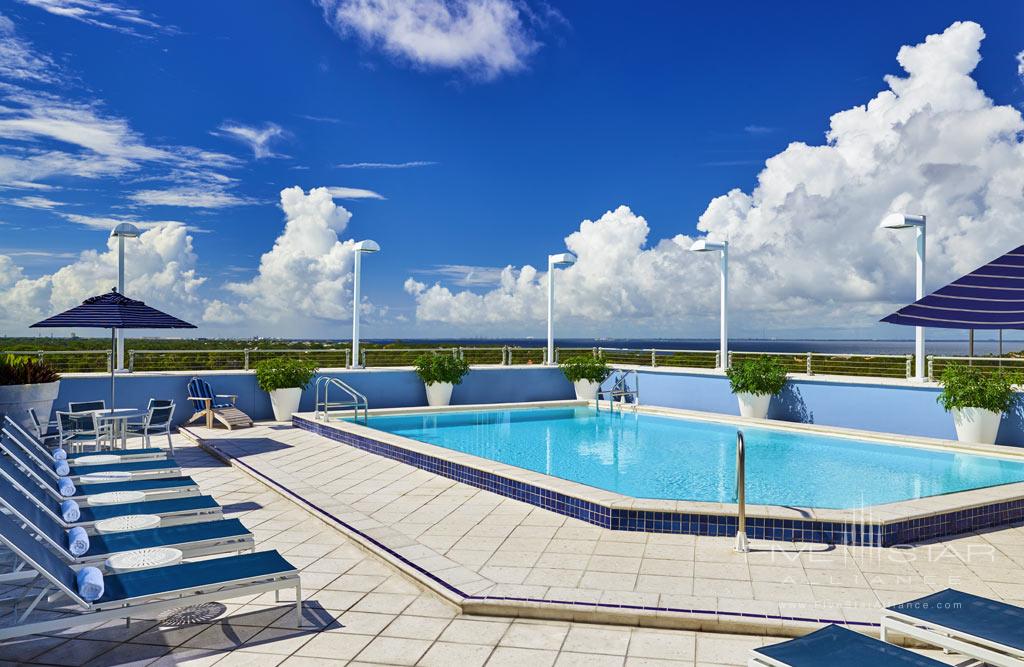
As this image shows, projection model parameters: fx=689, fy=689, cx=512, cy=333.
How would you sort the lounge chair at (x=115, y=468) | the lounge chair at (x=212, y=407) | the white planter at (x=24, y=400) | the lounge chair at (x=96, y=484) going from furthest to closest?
the lounge chair at (x=212, y=407) < the white planter at (x=24, y=400) < the lounge chair at (x=115, y=468) < the lounge chair at (x=96, y=484)

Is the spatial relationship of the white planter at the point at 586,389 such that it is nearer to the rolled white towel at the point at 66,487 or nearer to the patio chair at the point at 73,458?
the patio chair at the point at 73,458

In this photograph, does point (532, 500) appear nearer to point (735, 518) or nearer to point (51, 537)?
point (735, 518)

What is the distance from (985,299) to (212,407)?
1061 centimetres

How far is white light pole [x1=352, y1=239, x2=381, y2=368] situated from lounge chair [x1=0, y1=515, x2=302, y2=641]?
33.0 feet

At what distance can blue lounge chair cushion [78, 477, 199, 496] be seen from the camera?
527 cm

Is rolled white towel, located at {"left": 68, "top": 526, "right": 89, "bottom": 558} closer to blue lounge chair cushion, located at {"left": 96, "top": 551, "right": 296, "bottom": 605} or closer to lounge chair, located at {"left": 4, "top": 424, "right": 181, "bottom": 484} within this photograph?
blue lounge chair cushion, located at {"left": 96, "top": 551, "right": 296, "bottom": 605}

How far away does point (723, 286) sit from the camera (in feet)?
44.9

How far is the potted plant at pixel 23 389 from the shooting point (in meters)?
7.66

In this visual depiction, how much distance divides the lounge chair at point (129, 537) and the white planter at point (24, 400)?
450 centimetres

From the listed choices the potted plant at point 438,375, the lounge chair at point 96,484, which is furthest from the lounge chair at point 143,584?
the potted plant at point 438,375

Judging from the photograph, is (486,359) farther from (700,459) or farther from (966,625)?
(966,625)

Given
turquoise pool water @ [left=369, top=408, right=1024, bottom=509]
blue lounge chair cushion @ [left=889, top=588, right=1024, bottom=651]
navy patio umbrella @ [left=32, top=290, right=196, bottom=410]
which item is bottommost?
turquoise pool water @ [left=369, top=408, right=1024, bottom=509]

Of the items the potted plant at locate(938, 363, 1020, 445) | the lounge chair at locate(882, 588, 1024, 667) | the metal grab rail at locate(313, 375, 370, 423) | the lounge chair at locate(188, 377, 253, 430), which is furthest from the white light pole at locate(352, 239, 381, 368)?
the lounge chair at locate(882, 588, 1024, 667)

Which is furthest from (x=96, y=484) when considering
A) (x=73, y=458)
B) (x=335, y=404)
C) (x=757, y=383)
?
(x=757, y=383)
